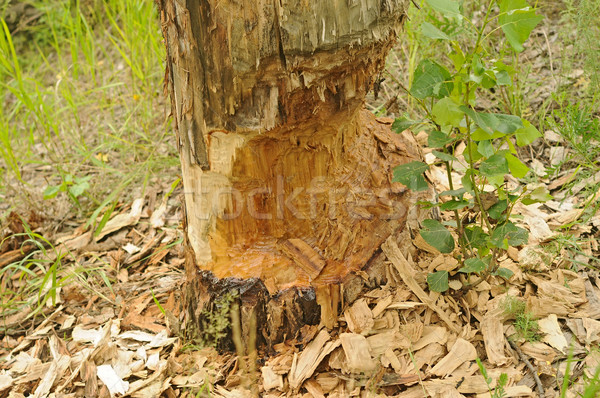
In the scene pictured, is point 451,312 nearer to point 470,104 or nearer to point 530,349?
point 530,349

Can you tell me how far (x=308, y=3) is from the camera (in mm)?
1485

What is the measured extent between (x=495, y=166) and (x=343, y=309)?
71 cm

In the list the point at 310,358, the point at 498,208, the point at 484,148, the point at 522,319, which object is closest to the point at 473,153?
the point at 484,148

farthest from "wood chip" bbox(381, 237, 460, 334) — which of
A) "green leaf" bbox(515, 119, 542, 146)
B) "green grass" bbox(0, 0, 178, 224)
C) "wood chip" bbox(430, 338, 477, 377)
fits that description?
"green grass" bbox(0, 0, 178, 224)

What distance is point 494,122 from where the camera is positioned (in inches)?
60.9

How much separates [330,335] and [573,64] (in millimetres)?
2103

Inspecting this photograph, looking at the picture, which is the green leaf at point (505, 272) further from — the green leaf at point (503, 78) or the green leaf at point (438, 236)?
the green leaf at point (503, 78)

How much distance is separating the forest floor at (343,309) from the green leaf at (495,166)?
30 centimetres

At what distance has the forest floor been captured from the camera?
181 cm

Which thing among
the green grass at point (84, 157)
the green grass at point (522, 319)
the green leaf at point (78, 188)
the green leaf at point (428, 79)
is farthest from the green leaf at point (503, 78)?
the green leaf at point (78, 188)

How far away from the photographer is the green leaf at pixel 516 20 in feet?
4.88

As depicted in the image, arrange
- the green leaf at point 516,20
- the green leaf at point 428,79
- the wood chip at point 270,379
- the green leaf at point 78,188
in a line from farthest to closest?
1. the green leaf at point 78,188
2. the wood chip at point 270,379
3. the green leaf at point 428,79
4. the green leaf at point 516,20

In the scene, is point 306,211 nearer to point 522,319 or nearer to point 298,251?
point 298,251

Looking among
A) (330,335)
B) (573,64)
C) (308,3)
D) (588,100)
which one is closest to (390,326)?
(330,335)
